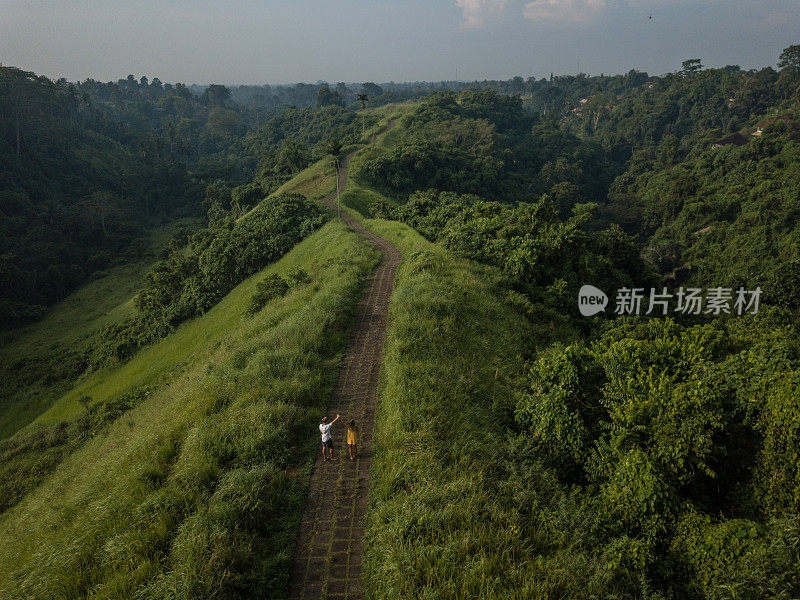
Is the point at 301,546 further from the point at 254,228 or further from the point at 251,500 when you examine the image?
the point at 254,228

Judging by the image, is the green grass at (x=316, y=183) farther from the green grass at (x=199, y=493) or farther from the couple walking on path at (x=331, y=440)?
the couple walking on path at (x=331, y=440)

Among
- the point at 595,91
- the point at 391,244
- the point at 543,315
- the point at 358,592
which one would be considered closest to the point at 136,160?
the point at 391,244

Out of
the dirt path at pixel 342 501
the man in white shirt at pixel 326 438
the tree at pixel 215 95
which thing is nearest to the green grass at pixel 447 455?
the dirt path at pixel 342 501

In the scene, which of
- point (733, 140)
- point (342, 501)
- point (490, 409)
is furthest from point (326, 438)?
point (733, 140)

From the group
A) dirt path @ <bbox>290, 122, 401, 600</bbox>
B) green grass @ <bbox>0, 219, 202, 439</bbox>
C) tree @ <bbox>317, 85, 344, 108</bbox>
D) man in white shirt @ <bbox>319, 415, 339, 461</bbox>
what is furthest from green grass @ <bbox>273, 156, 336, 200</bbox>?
tree @ <bbox>317, 85, 344, 108</bbox>

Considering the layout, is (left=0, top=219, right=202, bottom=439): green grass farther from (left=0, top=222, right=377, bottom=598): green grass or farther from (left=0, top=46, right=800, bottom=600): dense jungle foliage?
(left=0, top=222, right=377, bottom=598): green grass
